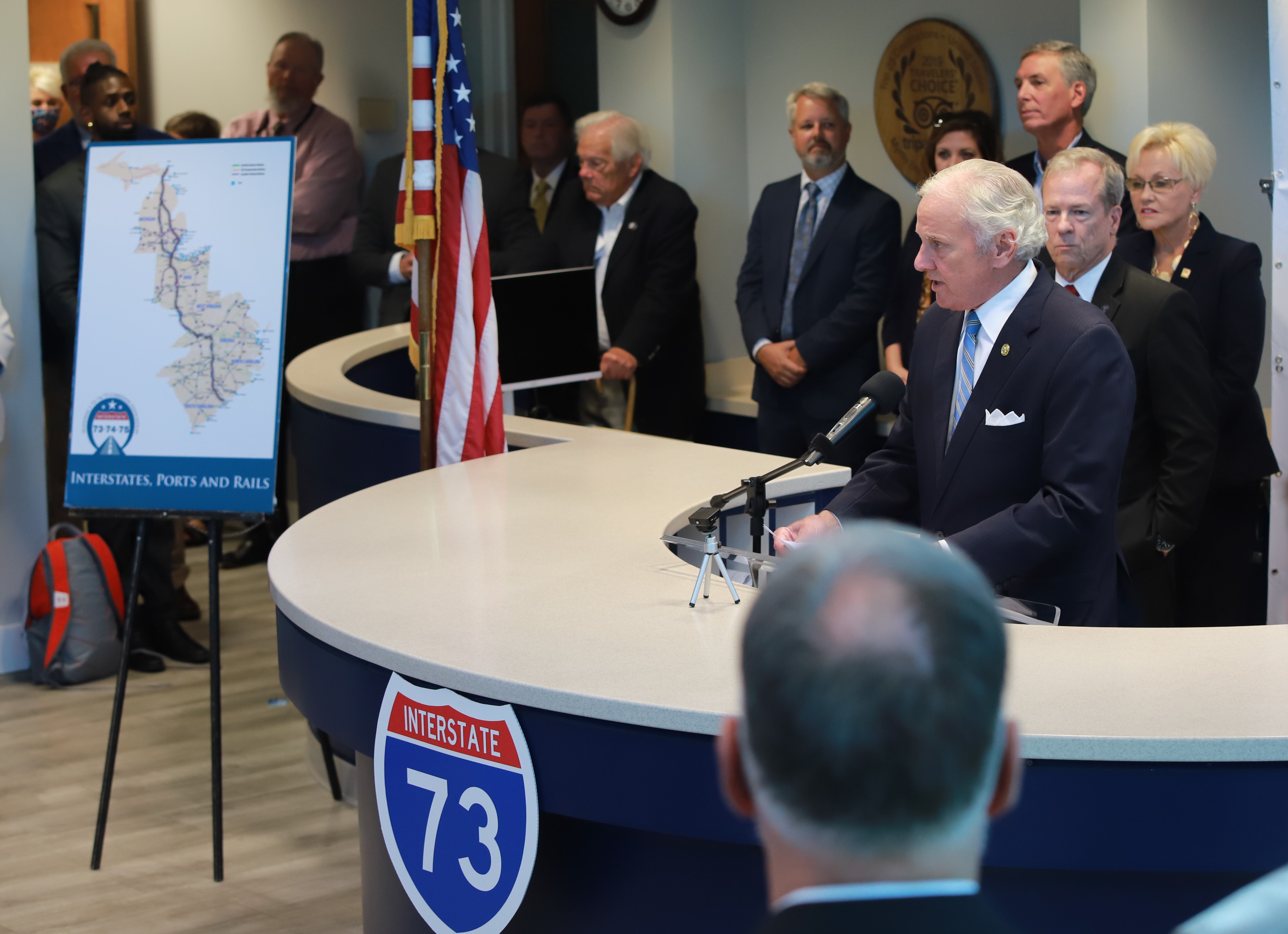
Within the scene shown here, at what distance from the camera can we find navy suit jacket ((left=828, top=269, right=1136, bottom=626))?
2270mm

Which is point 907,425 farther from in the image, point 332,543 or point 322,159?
point 322,159

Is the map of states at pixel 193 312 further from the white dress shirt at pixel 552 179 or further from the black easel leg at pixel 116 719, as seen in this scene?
the white dress shirt at pixel 552 179

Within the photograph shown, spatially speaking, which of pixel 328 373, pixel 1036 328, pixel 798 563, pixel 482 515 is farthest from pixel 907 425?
pixel 328 373

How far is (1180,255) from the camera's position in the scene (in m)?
3.62

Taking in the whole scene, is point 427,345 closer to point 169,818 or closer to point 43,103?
point 169,818

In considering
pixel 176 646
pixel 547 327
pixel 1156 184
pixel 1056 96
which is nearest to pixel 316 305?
pixel 176 646

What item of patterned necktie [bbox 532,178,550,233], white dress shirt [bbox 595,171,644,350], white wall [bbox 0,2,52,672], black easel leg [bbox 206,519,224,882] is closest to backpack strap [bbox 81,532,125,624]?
white wall [bbox 0,2,52,672]

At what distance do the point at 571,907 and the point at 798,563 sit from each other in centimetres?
143

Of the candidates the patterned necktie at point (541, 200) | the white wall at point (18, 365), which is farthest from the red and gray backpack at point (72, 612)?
the patterned necktie at point (541, 200)

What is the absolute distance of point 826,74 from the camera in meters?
6.00

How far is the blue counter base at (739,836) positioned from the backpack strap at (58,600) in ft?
8.84

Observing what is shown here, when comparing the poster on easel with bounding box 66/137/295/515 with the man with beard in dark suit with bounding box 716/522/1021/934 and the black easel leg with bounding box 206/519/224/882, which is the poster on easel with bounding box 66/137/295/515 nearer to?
the black easel leg with bounding box 206/519/224/882

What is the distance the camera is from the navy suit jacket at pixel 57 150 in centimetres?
529

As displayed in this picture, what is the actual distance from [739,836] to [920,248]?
9.54 feet
